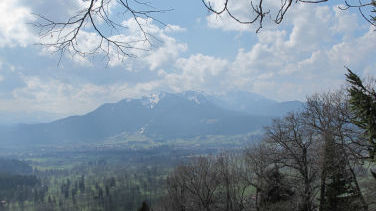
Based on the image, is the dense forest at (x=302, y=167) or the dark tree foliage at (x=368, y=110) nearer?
the dark tree foliage at (x=368, y=110)

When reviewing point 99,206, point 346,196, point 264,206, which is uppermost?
point 346,196

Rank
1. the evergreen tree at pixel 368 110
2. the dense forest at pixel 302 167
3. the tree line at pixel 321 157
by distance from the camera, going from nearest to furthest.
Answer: the evergreen tree at pixel 368 110 < the dense forest at pixel 302 167 < the tree line at pixel 321 157

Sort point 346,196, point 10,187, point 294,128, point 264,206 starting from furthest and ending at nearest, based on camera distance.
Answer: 1. point 10,187
2. point 264,206
3. point 294,128
4. point 346,196

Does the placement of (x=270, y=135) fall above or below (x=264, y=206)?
above

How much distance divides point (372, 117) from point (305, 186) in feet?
34.6

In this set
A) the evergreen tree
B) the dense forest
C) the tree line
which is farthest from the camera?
the tree line

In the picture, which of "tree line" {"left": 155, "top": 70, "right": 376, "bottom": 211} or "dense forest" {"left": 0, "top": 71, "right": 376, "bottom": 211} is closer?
"dense forest" {"left": 0, "top": 71, "right": 376, "bottom": 211}

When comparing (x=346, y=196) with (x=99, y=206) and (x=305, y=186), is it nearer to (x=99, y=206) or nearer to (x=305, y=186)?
(x=305, y=186)

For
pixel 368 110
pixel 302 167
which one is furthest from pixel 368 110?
pixel 302 167

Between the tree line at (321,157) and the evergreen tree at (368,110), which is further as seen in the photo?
the tree line at (321,157)

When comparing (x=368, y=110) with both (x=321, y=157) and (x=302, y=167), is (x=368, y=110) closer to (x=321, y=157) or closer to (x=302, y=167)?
(x=321, y=157)

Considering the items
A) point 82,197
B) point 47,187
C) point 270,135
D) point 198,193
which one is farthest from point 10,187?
point 270,135

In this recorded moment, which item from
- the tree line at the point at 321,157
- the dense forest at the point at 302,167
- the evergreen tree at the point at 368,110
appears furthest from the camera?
the tree line at the point at 321,157

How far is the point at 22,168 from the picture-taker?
187 m
